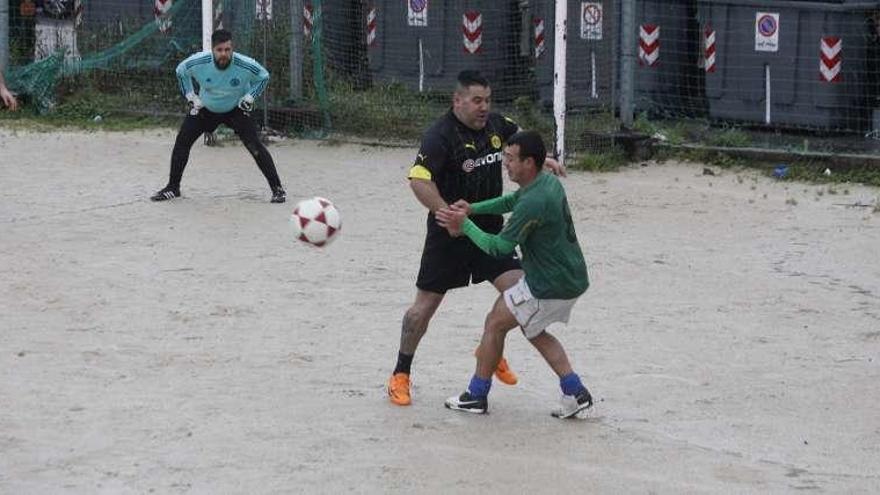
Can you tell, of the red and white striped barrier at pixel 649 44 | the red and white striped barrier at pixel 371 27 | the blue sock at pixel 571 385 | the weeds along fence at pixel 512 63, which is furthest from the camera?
the red and white striped barrier at pixel 371 27

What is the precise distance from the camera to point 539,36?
60.5ft

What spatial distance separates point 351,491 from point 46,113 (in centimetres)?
1349

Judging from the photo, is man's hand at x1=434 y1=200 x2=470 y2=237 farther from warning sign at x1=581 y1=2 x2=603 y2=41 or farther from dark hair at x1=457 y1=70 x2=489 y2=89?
warning sign at x1=581 y1=2 x2=603 y2=41

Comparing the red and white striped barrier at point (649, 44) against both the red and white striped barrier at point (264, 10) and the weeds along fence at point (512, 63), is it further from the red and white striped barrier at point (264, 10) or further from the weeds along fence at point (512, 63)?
the red and white striped barrier at point (264, 10)

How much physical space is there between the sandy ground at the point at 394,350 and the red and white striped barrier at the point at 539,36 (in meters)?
3.63

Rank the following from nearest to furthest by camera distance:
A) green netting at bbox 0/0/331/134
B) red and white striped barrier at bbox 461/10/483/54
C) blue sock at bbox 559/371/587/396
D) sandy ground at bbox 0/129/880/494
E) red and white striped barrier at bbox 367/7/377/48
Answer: sandy ground at bbox 0/129/880/494 → blue sock at bbox 559/371/587/396 → red and white striped barrier at bbox 461/10/483/54 → green netting at bbox 0/0/331/134 → red and white striped barrier at bbox 367/7/377/48

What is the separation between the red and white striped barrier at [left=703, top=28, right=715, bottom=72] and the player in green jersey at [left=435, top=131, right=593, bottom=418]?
9550 mm

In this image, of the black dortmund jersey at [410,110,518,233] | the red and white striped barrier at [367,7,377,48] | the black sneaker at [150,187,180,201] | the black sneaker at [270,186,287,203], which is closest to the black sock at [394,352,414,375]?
the black dortmund jersey at [410,110,518,233]

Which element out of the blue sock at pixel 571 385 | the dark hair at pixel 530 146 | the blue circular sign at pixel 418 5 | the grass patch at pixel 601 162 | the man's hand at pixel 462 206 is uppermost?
the blue circular sign at pixel 418 5

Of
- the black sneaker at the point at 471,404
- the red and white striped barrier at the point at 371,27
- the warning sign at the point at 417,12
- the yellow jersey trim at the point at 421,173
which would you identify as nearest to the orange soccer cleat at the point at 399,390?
the black sneaker at the point at 471,404

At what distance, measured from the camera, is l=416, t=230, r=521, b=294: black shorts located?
332 inches

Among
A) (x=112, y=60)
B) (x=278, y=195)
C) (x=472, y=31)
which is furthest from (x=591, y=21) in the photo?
(x=112, y=60)

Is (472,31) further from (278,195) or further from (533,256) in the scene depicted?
(533,256)

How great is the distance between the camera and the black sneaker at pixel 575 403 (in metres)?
Result: 8.03
